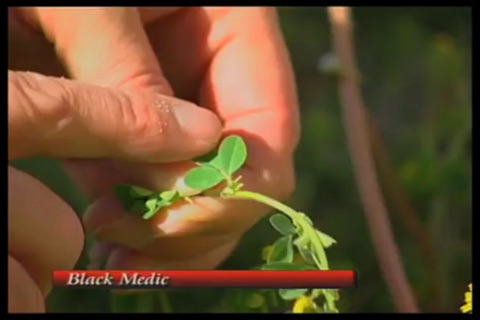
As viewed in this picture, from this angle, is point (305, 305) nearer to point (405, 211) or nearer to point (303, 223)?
point (303, 223)

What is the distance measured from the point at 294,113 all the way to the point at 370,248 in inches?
15.0

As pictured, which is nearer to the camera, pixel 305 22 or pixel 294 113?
pixel 294 113

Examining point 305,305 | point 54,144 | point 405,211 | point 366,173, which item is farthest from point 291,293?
point 405,211

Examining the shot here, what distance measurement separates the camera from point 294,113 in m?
0.94

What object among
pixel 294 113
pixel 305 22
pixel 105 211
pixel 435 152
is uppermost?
pixel 305 22

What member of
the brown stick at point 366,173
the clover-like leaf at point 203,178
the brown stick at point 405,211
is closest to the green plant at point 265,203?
the clover-like leaf at point 203,178

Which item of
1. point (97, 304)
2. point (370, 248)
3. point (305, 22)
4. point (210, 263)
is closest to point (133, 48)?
point (210, 263)

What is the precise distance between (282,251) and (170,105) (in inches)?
5.9

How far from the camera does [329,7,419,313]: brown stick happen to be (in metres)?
1.05

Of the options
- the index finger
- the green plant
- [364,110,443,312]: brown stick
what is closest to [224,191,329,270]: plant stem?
the green plant

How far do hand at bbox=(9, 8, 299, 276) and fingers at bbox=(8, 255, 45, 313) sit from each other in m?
0.14

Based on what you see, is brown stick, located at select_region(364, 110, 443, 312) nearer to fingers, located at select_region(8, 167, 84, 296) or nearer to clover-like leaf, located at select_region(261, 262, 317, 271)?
clover-like leaf, located at select_region(261, 262, 317, 271)

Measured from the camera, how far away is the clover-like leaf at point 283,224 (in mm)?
778
